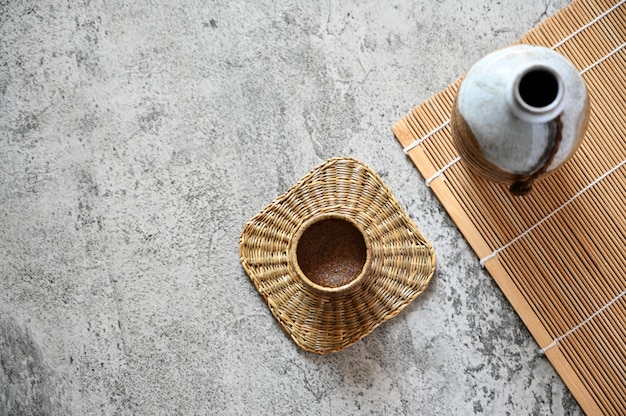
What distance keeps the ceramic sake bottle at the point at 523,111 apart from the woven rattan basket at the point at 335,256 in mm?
286

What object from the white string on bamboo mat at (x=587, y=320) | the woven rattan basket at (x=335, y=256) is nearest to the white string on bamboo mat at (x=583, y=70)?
the woven rattan basket at (x=335, y=256)

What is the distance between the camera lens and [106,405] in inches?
46.9

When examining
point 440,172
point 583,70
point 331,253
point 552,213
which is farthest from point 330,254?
point 583,70

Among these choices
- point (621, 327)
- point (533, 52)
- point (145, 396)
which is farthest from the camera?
point (145, 396)

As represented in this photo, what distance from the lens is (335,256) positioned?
3.76ft

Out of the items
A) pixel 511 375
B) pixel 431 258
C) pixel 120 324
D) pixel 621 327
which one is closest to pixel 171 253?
pixel 120 324

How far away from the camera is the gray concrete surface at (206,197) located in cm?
116

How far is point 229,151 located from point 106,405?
1.89ft

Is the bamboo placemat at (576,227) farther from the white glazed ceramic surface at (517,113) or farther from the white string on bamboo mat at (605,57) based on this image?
the white glazed ceramic surface at (517,113)

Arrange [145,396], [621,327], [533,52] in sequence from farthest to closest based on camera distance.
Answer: [145,396]
[621,327]
[533,52]

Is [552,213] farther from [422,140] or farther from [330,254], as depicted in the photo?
[330,254]

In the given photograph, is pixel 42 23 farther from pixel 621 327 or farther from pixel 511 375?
pixel 621 327

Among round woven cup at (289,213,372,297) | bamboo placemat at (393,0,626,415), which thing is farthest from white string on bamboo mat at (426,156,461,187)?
round woven cup at (289,213,372,297)

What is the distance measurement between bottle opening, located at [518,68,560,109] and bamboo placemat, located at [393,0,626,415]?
279 millimetres
